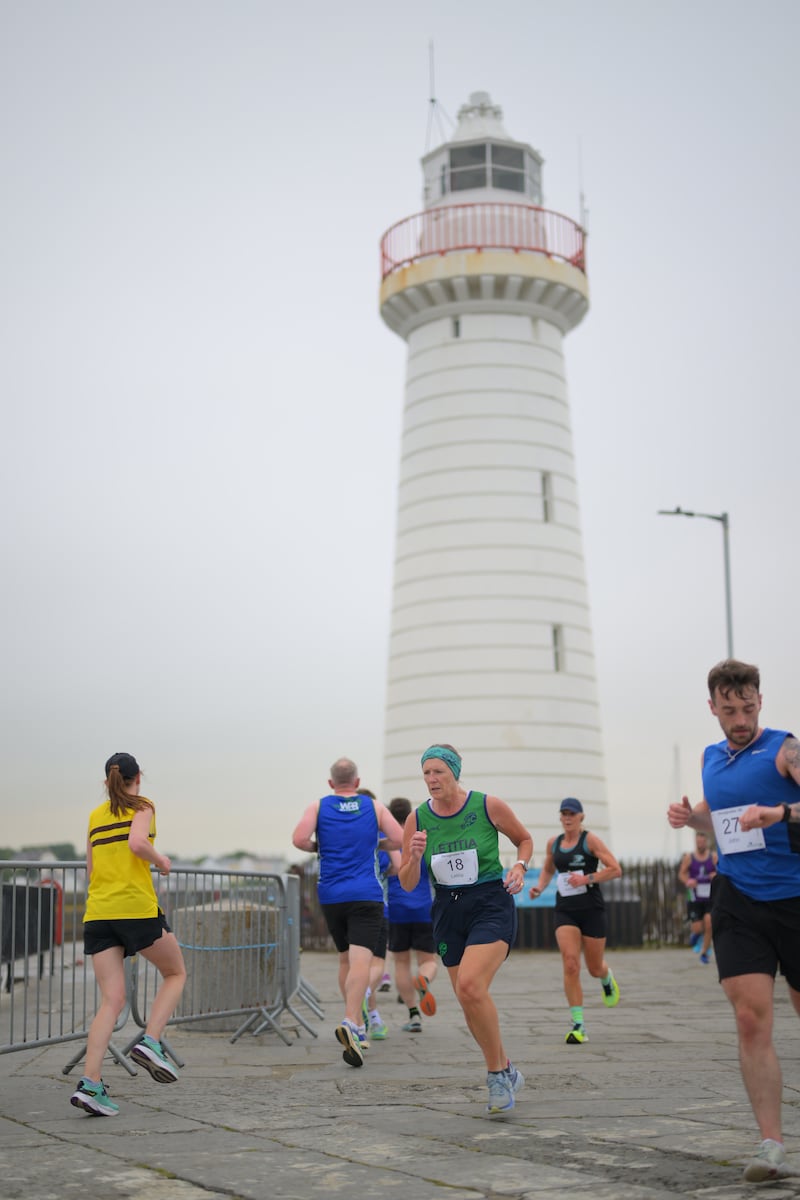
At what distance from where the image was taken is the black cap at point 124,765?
332 inches

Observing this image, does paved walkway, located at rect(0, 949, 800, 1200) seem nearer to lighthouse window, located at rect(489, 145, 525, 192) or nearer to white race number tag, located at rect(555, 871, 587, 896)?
white race number tag, located at rect(555, 871, 587, 896)

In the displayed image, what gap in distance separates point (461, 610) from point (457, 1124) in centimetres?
2156

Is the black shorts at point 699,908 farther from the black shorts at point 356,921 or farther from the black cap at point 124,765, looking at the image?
the black cap at point 124,765

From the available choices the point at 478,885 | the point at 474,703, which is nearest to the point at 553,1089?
the point at 478,885

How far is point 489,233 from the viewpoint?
30203 mm

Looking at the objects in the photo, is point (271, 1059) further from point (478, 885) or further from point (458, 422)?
point (458, 422)

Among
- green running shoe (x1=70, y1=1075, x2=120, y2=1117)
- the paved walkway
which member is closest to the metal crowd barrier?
the paved walkway

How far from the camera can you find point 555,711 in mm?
28641

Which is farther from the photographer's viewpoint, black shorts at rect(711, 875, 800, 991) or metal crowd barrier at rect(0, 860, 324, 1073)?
metal crowd barrier at rect(0, 860, 324, 1073)

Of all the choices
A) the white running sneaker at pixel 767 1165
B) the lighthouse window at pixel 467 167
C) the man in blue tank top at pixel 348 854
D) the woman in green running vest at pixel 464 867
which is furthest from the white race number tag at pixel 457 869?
the lighthouse window at pixel 467 167

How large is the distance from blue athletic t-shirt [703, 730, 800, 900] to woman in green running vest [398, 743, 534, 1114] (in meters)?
1.88

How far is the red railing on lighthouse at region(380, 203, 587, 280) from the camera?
99.0 feet

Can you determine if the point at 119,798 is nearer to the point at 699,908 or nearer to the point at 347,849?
Result: the point at 347,849

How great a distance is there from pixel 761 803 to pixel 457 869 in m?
2.45
